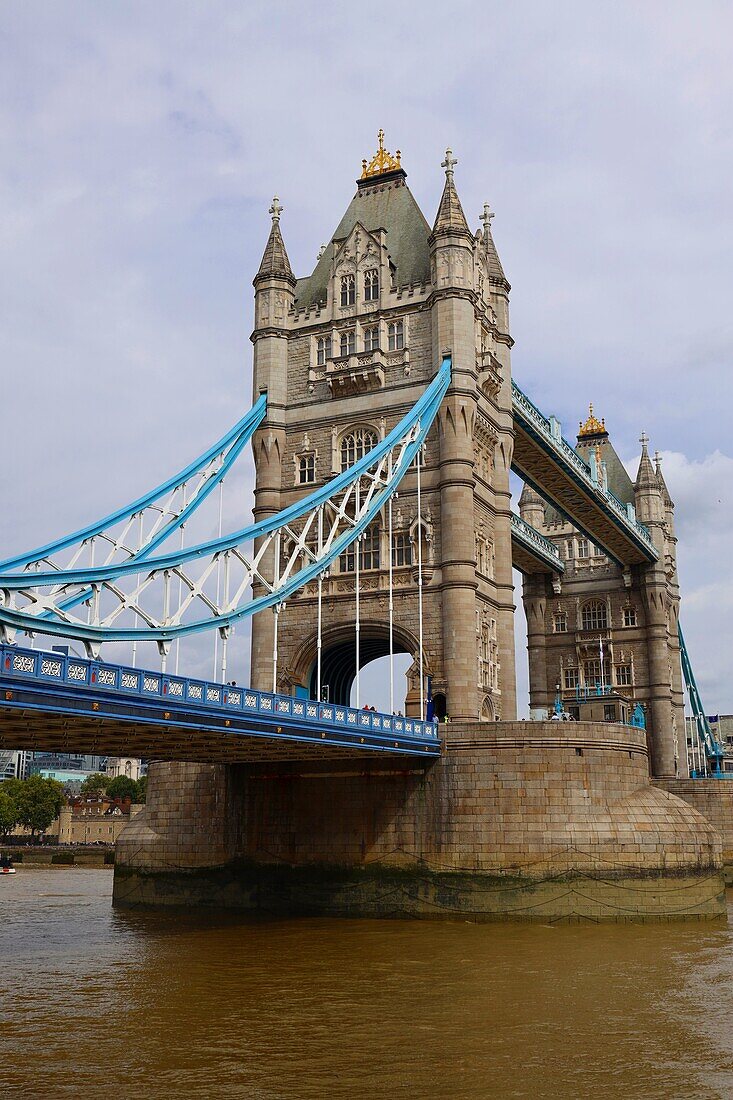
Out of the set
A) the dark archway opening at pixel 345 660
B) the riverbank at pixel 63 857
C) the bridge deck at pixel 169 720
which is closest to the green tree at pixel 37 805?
the riverbank at pixel 63 857

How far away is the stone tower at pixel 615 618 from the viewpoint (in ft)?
213

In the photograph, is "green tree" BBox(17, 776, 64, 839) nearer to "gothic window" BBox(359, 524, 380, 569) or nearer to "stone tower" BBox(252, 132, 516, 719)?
"stone tower" BBox(252, 132, 516, 719)

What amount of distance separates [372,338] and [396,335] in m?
1.00

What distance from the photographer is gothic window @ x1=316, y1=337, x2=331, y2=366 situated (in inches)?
1703

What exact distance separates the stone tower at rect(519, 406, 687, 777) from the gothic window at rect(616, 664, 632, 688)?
6 cm

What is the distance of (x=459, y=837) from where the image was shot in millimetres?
32094

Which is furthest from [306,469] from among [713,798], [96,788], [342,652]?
[96,788]

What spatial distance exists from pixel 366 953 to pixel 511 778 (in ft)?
28.6

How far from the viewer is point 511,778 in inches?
1271

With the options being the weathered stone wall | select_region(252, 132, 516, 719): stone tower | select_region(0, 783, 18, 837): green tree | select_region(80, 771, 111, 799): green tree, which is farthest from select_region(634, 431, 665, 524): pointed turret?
select_region(80, 771, 111, 799): green tree

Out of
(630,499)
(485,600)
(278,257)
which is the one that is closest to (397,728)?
(485,600)

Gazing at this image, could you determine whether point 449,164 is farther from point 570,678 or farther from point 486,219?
point 570,678

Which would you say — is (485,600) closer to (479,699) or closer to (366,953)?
(479,699)

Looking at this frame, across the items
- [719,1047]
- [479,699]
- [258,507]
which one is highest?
[258,507]
